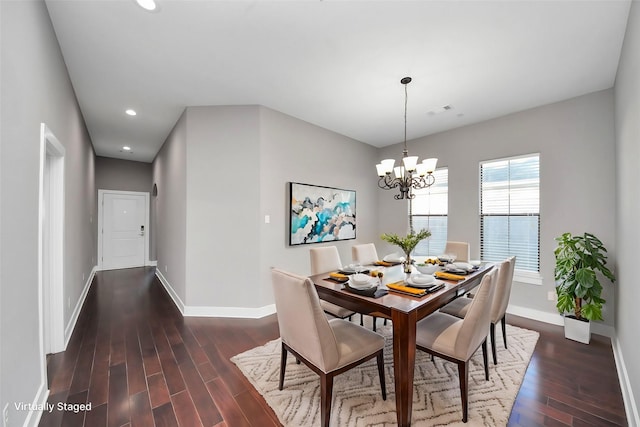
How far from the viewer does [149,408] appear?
1808 millimetres

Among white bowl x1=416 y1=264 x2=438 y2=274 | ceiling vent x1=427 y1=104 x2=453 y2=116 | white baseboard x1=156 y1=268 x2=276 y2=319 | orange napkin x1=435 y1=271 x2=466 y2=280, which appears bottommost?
white baseboard x1=156 y1=268 x2=276 y2=319

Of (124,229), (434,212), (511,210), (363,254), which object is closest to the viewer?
(363,254)

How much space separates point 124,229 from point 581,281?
8554 mm

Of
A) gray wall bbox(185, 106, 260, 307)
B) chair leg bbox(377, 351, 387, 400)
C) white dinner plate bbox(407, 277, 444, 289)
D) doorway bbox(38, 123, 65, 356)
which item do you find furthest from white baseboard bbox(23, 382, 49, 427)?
white dinner plate bbox(407, 277, 444, 289)

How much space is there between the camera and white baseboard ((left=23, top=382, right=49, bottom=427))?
5.12 feet

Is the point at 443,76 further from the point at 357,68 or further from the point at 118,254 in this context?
the point at 118,254

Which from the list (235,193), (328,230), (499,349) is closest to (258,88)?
(235,193)

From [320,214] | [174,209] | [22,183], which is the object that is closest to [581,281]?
[320,214]

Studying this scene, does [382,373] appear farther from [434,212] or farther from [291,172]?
[434,212]

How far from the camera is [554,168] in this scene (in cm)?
330

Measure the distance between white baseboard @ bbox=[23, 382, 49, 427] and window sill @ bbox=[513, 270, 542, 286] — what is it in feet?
16.0

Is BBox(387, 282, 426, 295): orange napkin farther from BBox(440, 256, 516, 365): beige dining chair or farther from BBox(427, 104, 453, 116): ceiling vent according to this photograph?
BBox(427, 104, 453, 116): ceiling vent

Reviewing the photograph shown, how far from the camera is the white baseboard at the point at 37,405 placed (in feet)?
5.12

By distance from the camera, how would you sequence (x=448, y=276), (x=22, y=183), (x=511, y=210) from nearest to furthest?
(x=22, y=183)
(x=448, y=276)
(x=511, y=210)
